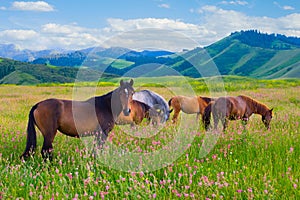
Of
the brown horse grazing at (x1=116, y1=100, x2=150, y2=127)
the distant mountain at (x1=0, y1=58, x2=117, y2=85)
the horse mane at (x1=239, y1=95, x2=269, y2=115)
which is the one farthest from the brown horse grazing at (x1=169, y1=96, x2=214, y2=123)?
the distant mountain at (x1=0, y1=58, x2=117, y2=85)

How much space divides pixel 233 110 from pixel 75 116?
6.10 meters

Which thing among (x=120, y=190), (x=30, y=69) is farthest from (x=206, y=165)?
(x=30, y=69)

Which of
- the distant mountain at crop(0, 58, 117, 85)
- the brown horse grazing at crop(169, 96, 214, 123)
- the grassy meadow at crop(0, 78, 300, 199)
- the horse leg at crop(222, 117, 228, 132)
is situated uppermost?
the distant mountain at crop(0, 58, 117, 85)

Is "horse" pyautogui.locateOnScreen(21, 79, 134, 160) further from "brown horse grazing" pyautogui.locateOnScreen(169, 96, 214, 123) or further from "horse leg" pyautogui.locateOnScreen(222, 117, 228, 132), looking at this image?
"brown horse grazing" pyautogui.locateOnScreen(169, 96, 214, 123)

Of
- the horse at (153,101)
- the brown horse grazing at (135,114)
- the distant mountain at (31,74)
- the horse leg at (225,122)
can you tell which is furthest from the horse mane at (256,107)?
the distant mountain at (31,74)

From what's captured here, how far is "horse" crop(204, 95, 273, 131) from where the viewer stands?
10.9 meters

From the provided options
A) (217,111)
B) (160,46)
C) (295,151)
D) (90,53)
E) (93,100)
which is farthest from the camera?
(217,111)

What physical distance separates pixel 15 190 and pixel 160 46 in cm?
610

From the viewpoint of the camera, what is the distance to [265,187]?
4762 millimetres

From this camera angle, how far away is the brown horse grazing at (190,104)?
14.7 metres

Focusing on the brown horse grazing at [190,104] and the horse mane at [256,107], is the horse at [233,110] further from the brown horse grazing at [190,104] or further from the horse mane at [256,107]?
the brown horse grazing at [190,104]

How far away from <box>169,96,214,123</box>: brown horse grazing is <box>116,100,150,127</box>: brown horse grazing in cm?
274

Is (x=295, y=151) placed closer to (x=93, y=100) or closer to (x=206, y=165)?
(x=206, y=165)

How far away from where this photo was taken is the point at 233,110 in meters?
11.3
